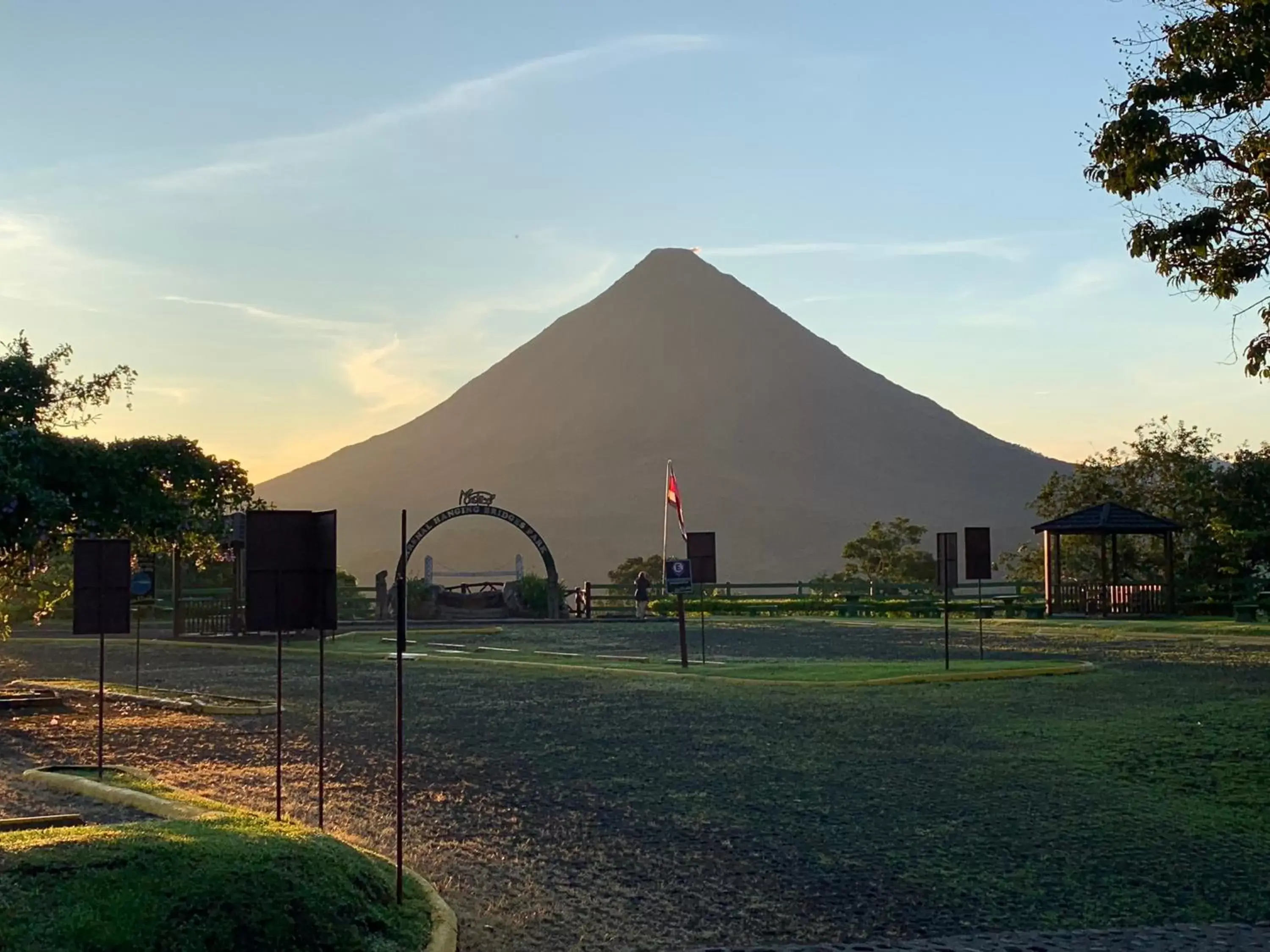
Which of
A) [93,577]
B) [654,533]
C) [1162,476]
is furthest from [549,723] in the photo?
[654,533]

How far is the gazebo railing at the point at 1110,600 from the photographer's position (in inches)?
1391

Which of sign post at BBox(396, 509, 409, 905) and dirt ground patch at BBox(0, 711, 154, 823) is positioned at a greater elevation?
sign post at BBox(396, 509, 409, 905)

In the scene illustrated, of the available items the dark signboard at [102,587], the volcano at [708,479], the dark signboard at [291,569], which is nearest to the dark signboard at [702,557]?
the dark signboard at [102,587]

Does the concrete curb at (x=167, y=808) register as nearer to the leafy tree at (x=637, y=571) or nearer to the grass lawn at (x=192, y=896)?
the grass lawn at (x=192, y=896)

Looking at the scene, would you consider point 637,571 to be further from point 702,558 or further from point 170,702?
point 170,702

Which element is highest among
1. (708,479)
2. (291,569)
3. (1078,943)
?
(708,479)

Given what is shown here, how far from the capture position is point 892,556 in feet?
187

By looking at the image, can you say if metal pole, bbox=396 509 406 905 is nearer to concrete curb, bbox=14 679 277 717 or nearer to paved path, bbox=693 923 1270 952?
paved path, bbox=693 923 1270 952

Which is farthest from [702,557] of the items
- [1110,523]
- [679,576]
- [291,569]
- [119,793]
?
[1110,523]

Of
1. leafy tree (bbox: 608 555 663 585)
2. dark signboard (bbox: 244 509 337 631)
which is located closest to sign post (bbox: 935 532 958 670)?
dark signboard (bbox: 244 509 337 631)

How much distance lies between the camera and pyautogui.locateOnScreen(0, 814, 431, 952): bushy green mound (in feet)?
15.8

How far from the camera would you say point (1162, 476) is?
137ft

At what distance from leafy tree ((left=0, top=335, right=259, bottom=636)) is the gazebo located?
2454 cm

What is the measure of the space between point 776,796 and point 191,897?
5102 mm
